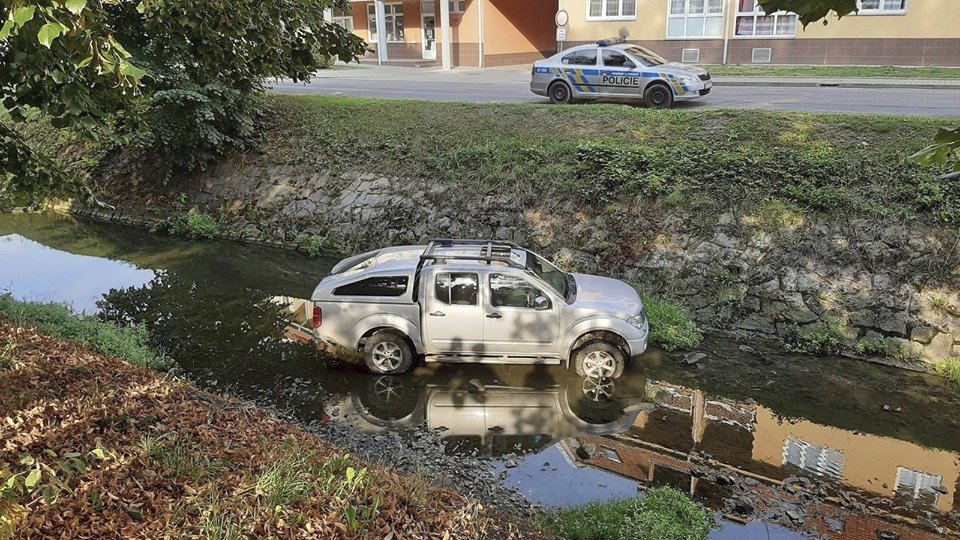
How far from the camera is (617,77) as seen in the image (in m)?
18.7

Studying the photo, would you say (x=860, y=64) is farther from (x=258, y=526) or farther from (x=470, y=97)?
(x=258, y=526)

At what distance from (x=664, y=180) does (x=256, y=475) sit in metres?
10.7

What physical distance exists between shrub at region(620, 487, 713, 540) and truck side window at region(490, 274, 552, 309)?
10.8 feet

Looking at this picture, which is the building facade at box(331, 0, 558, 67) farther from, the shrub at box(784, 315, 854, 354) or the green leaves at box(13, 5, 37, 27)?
the green leaves at box(13, 5, 37, 27)

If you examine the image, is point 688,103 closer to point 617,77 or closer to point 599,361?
point 617,77

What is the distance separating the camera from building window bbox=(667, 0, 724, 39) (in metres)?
30.3

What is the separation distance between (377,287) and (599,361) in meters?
3.32

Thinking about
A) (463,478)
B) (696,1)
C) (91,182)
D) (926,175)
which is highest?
(696,1)

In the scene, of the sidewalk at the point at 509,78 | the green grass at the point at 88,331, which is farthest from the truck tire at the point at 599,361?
the sidewalk at the point at 509,78

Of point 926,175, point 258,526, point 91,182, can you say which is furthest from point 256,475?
point 91,182

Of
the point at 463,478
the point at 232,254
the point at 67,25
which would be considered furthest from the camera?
the point at 232,254

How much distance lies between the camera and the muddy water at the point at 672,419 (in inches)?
283

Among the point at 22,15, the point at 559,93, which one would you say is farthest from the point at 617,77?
the point at 22,15

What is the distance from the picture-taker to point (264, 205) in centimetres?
1803
